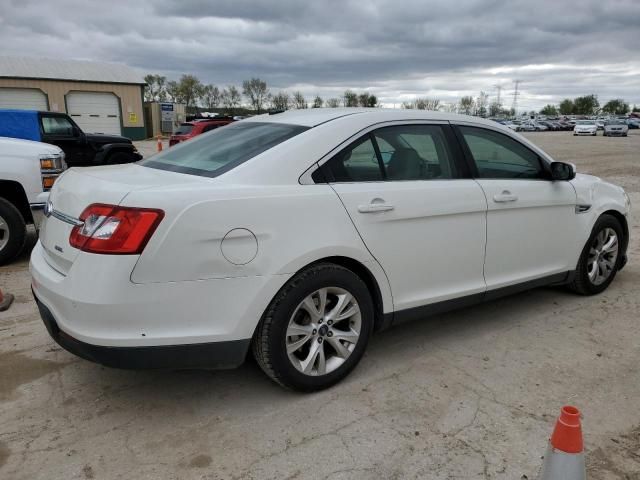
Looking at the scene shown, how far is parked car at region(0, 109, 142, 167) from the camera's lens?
11.4 meters

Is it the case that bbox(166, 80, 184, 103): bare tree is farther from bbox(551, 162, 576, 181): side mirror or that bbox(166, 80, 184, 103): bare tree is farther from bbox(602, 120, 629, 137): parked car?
bbox(551, 162, 576, 181): side mirror

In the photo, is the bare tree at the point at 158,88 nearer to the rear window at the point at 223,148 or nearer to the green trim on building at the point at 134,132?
the green trim on building at the point at 134,132

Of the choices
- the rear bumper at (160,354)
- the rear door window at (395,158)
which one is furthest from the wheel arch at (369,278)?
the rear bumper at (160,354)

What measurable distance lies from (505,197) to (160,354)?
2580mm

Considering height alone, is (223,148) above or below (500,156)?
above

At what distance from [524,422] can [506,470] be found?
17.8 inches

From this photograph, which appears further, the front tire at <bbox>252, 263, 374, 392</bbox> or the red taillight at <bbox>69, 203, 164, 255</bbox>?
the front tire at <bbox>252, 263, 374, 392</bbox>

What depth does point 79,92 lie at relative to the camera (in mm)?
36250

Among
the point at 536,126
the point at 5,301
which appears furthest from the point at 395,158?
the point at 536,126

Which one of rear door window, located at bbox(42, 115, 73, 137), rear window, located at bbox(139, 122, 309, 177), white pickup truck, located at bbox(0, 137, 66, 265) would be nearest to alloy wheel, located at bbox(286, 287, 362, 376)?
rear window, located at bbox(139, 122, 309, 177)

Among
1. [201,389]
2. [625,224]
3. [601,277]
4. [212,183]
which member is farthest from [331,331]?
[625,224]

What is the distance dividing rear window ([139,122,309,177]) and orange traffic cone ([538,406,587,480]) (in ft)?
6.54

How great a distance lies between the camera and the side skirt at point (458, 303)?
3.43m

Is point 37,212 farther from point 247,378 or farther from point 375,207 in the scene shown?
point 375,207
